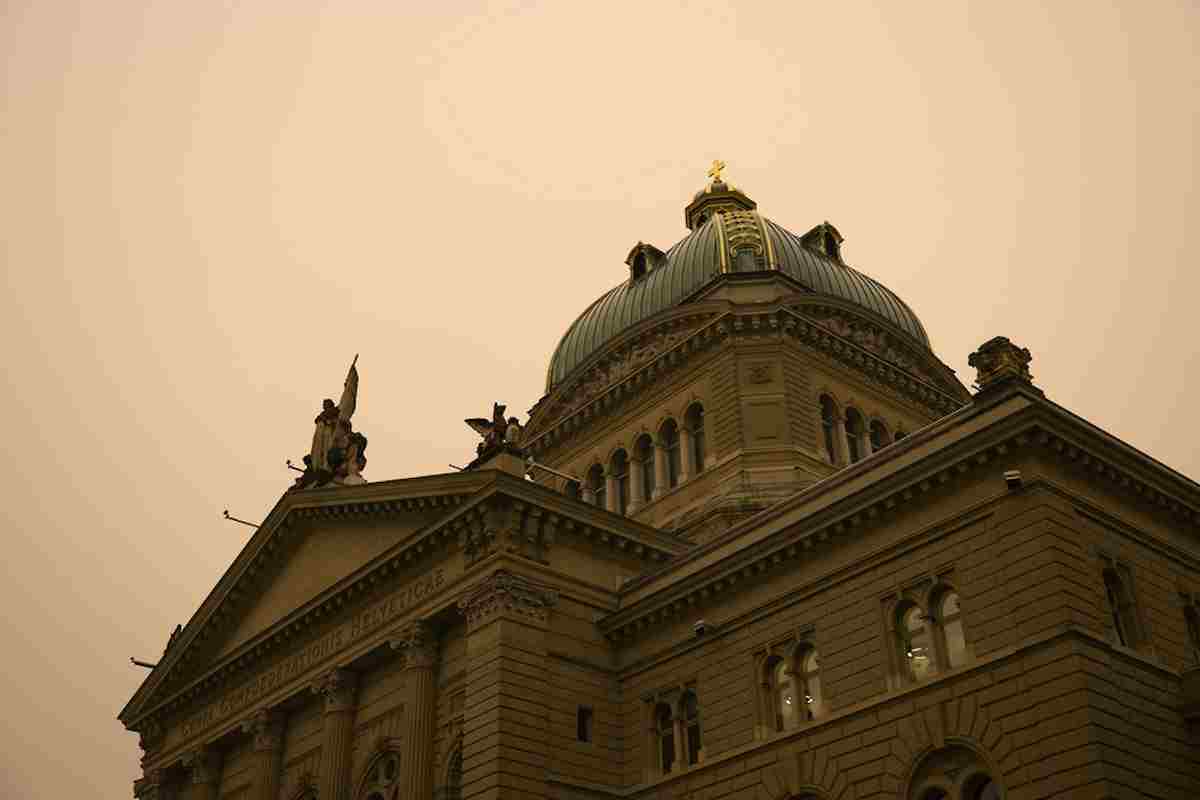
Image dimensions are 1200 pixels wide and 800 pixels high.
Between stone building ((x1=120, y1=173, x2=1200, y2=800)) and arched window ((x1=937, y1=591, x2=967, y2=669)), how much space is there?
63mm

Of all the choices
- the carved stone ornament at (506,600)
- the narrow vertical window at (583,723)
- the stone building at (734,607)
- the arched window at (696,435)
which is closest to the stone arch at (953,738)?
the stone building at (734,607)

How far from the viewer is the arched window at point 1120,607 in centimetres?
2753

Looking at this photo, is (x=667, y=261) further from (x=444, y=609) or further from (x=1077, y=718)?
(x=1077, y=718)

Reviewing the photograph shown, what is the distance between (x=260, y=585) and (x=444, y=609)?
41.7 ft

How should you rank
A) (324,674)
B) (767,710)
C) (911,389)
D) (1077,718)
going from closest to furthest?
1. (1077,718)
2. (767,710)
3. (324,674)
4. (911,389)

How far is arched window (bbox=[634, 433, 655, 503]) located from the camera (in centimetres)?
5081

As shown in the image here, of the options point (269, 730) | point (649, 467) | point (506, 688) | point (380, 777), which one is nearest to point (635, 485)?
point (649, 467)

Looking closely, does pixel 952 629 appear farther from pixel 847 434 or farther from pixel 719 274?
pixel 719 274

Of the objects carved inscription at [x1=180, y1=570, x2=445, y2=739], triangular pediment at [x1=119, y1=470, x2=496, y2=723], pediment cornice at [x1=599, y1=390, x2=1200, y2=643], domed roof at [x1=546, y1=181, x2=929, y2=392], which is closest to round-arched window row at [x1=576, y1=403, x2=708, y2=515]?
domed roof at [x1=546, y1=181, x2=929, y2=392]

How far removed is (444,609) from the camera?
35938 mm

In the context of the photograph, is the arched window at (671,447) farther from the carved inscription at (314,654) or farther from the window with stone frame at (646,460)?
the carved inscription at (314,654)

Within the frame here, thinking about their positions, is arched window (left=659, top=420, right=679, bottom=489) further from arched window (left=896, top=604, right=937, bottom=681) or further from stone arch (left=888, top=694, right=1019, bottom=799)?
stone arch (left=888, top=694, right=1019, bottom=799)

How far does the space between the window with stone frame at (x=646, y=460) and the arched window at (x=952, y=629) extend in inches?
890

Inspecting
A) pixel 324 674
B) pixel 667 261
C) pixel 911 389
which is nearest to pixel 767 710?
pixel 324 674
